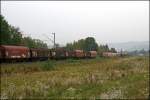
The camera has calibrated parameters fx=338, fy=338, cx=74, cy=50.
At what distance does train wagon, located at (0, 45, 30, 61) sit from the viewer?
48.1 metres

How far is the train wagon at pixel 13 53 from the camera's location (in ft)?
158

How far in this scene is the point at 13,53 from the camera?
50.8 m

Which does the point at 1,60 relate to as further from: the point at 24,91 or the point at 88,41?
the point at 88,41

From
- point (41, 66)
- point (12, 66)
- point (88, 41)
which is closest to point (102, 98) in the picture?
point (12, 66)

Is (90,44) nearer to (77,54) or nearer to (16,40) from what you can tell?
(77,54)

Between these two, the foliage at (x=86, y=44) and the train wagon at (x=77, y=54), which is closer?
the train wagon at (x=77, y=54)

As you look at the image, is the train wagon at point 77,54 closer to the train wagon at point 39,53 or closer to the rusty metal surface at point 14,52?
the train wagon at point 39,53

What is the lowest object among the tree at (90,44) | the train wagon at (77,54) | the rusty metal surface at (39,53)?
the train wagon at (77,54)

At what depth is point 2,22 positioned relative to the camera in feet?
253

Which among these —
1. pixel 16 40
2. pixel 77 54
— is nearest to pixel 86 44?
pixel 77 54

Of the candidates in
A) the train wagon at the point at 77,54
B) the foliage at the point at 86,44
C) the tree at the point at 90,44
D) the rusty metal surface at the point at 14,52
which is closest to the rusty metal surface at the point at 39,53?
the rusty metal surface at the point at 14,52

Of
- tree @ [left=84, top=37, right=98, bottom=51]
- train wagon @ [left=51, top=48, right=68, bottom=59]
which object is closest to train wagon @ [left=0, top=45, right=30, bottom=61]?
train wagon @ [left=51, top=48, right=68, bottom=59]

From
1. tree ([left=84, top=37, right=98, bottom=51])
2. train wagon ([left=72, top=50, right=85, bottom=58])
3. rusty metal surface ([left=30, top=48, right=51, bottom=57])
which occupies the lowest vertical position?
train wagon ([left=72, top=50, right=85, bottom=58])

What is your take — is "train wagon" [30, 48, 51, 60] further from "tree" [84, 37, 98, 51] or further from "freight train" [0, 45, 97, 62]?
"tree" [84, 37, 98, 51]
